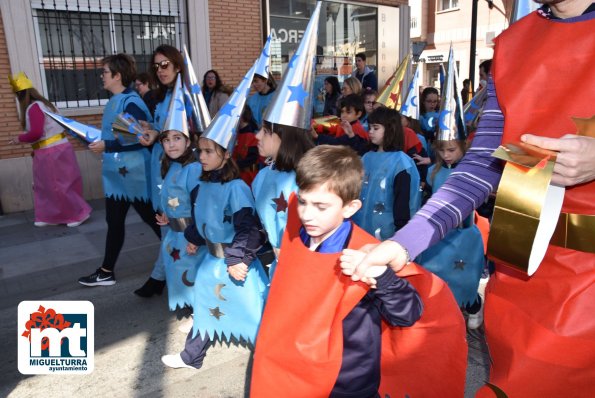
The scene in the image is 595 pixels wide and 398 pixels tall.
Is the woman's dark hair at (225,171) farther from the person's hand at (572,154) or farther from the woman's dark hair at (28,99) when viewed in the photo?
the woman's dark hair at (28,99)

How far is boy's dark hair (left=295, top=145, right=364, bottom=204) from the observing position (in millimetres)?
1974

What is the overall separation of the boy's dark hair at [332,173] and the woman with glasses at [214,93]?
5.64m

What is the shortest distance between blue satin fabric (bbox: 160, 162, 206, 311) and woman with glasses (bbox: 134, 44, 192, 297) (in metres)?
0.65

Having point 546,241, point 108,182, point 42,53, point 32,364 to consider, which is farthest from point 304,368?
point 42,53

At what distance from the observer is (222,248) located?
3.18 meters

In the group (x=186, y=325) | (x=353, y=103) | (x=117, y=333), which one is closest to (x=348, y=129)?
(x=353, y=103)

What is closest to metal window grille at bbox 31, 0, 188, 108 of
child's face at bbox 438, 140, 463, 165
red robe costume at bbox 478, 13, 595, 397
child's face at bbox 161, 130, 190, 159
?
child's face at bbox 161, 130, 190, 159

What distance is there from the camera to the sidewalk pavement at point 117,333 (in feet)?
10.5

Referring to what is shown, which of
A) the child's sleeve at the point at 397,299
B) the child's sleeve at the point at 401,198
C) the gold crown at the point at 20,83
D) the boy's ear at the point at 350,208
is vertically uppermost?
the gold crown at the point at 20,83

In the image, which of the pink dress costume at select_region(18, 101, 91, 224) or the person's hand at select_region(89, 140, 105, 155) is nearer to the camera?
the person's hand at select_region(89, 140, 105, 155)

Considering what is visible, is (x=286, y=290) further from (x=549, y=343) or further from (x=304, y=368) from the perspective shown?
(x=549, y=343)

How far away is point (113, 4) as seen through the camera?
8.72m

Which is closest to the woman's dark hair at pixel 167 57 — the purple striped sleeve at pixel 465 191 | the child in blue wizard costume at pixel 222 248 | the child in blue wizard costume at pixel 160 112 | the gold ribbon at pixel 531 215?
the child in blue wizard costume at pixel 160 112

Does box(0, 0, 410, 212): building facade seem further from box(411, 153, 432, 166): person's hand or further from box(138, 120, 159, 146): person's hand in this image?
box(411, 153, 432, 166): person's hand
